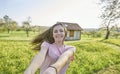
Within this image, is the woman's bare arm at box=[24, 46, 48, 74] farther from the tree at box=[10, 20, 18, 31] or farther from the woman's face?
the tree at box=[10, 20, 18, 31]

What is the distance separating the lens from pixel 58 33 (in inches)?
109

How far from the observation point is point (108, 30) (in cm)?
3459

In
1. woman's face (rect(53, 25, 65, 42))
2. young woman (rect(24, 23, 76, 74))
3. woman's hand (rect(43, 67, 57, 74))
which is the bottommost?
woman's hand (rect(43, 67, 57, 74))

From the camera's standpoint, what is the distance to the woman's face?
2.76 m

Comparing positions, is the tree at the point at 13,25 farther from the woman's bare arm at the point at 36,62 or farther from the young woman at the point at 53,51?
the woman's bare arm at the point at 36,62

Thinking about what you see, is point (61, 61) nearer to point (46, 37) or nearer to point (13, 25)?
point (46, 37)

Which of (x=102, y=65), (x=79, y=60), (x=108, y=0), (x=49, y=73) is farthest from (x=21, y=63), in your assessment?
(x=108, y=0)

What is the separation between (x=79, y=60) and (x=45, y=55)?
10.2 m

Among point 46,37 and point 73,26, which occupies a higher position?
point 73,26

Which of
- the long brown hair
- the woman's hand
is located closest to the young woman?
the long brown hair

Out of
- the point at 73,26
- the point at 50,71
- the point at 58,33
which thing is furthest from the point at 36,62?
the point at 73,26

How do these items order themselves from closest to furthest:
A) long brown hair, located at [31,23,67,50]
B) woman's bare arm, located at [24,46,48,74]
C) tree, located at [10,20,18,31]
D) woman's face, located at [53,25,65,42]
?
1. woman's bare arm, located at [24,46,48,74]
2. woman's face, located at [53,25,65,42]
3. long brown hair, located at [31,23,67,50]
4. tree, located at [10,20,18,31]

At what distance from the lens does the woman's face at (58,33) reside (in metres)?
2.76

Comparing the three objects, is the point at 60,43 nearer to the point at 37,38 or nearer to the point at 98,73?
the point at 37,38
